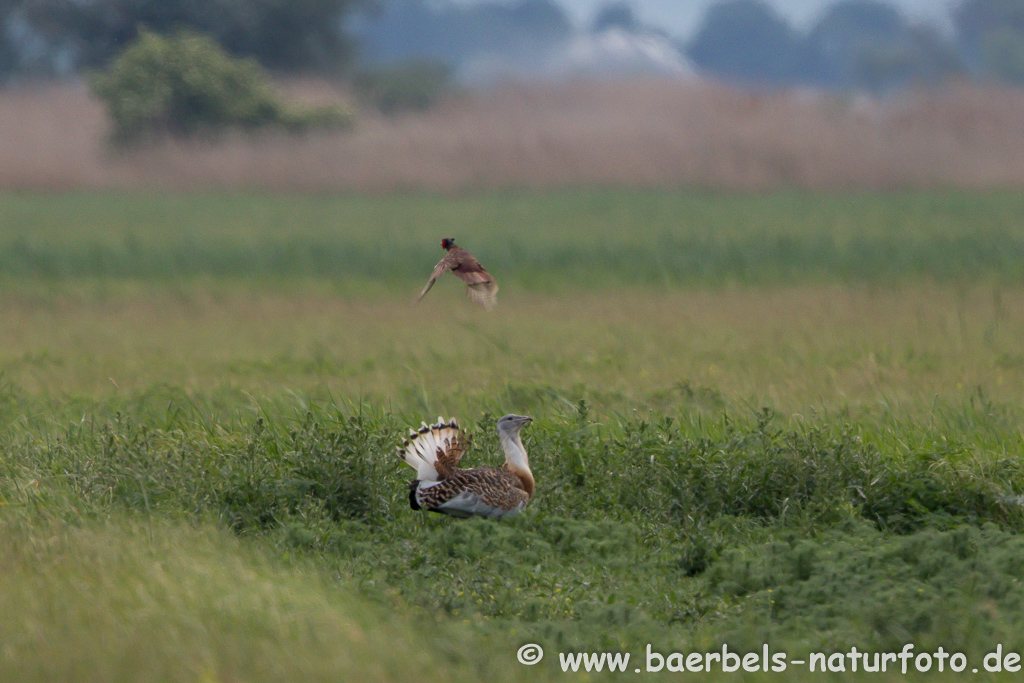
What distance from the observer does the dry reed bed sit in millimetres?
36188

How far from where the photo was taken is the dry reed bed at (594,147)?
119ft

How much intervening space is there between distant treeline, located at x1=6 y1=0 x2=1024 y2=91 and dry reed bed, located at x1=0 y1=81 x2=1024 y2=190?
2800mm

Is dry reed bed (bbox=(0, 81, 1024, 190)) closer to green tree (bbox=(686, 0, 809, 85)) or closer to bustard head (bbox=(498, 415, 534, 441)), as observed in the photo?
bustard head (bbox=(498, 415, 534, 441))

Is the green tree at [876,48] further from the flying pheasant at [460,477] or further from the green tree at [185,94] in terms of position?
the flying pheasant at [460,477]

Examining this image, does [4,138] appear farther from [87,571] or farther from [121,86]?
[87,571]

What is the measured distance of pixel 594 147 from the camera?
39062 millimetres

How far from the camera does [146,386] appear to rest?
11.2 metres

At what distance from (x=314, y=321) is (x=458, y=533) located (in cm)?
908

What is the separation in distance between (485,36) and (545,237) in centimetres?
7286

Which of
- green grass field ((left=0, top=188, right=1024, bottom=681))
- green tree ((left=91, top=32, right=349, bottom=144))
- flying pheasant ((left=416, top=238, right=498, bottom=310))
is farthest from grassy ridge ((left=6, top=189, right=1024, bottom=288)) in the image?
flying pheasant ((left=416, top=238, right=498, bottom=310))

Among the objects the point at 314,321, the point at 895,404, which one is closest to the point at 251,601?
the point at 895,404
